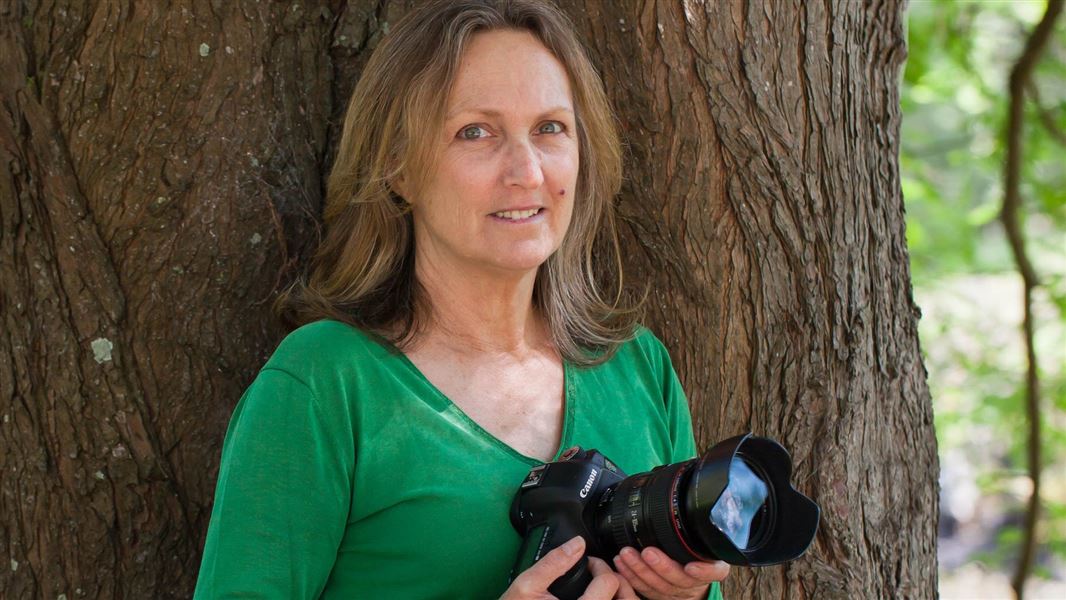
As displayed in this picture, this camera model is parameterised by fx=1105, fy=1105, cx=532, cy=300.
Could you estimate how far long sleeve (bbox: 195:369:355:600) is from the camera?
1829 millimetres

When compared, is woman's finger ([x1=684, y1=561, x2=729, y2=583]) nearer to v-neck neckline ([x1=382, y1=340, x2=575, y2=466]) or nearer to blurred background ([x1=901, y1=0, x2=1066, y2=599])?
v-neck neckline ([x1=382, y1=340, x2=575, y2=466])

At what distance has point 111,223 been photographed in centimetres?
237

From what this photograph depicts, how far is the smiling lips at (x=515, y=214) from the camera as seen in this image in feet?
6.95

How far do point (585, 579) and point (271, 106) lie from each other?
1296 mm

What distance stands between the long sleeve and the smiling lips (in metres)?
0.49

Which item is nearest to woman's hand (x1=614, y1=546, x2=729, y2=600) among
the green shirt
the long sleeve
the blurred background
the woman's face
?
the green shirt

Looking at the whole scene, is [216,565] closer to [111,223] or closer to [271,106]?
[111,223]

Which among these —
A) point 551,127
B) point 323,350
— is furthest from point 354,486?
point 551,127

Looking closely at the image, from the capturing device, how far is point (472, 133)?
84.7 inches

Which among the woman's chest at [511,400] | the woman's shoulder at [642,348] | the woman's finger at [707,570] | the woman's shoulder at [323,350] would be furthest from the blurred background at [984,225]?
the woman's shoulder at [323,350]

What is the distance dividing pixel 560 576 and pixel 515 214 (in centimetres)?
69

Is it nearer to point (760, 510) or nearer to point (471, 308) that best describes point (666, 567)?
point (760, 510)

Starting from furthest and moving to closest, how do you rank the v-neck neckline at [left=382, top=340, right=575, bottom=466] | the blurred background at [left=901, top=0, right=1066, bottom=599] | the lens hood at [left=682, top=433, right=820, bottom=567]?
the blurred background at [left=901, top=0, right=1066, bottom=599] → the v-neck neckline at [left=382, top=340, right=575, bottom=466] → the lens hood at [left=682, top=433, right=820, bottom=567]

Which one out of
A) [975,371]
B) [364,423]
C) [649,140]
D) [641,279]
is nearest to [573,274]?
[641,279]
